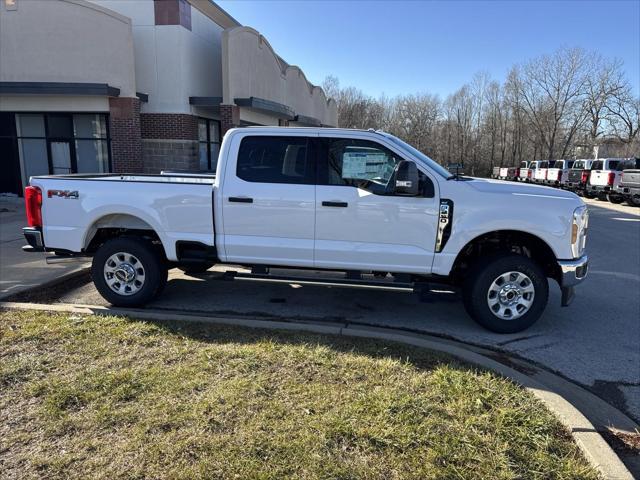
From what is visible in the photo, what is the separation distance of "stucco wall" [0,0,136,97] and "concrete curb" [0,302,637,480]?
41.1 feet

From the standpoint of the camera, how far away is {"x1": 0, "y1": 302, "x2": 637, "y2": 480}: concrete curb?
2.87 meters

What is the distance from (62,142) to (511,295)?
1697 cm

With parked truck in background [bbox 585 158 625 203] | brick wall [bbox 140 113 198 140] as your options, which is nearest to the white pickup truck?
brick wall [bbox 140 113 198 140]

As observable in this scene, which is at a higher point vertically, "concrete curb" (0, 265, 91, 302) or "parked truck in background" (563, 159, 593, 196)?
"parked truck in background" (563, 159, 593, 196)

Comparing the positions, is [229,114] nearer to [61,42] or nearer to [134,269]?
[61,42]

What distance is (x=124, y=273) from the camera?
18.5 ft

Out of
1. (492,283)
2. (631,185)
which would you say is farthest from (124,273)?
(631,185)

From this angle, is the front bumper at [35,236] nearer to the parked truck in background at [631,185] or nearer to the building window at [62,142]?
the building window at [62,142]

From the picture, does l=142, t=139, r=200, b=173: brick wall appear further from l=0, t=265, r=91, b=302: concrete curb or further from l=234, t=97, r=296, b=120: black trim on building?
l=0, t=265, r=91, b=302: concrete curb

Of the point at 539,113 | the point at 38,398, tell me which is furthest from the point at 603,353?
the point at 539,113

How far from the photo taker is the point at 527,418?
10.6 feet

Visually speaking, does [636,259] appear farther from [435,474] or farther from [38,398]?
[38,398]

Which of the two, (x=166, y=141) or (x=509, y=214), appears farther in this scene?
(x=166, y=141)

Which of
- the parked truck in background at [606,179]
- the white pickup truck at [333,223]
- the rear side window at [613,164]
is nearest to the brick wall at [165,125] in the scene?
the white pickup truck at [333,223]
